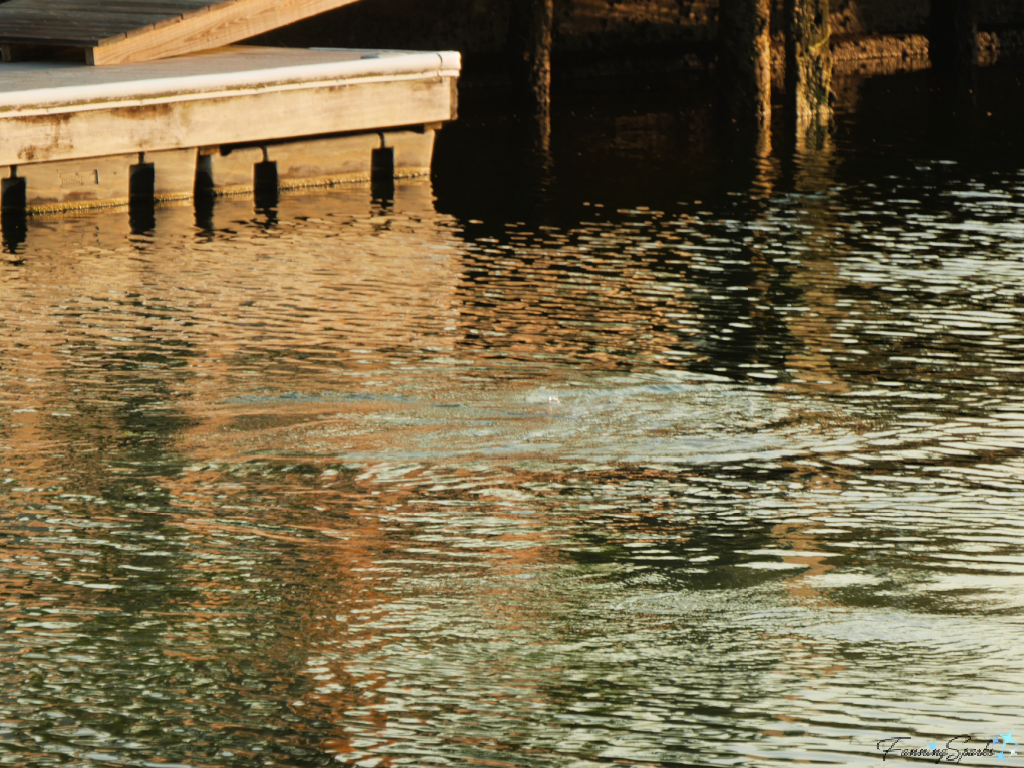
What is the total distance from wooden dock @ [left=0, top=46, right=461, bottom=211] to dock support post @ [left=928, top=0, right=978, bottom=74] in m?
9.46

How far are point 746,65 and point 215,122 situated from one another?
6082 millimetres

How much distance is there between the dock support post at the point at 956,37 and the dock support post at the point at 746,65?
5.29 meters

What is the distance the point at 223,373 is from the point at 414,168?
239 inches

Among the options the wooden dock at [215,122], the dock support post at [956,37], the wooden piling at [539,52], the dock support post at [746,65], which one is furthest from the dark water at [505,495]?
the dock support post at [956,37]

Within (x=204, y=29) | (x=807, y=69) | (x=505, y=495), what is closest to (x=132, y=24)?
(x=204, y=29)

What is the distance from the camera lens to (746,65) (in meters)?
15.0

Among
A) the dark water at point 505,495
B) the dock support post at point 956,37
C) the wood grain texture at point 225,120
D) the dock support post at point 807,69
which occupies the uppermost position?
the dock support post at point 956,37

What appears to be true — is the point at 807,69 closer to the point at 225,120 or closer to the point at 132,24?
the point at 225,120

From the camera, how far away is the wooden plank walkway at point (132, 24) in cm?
1131

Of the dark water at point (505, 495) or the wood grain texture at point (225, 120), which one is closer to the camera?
the dark water at point (505, 495)

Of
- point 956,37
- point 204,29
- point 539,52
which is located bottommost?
point 204,29

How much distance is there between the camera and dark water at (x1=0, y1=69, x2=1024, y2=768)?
3760 millimetres

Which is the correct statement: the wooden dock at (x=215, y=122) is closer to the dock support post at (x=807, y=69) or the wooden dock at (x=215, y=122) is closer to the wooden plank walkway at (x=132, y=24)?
the wooden plank walkway at (x=132, y=24)

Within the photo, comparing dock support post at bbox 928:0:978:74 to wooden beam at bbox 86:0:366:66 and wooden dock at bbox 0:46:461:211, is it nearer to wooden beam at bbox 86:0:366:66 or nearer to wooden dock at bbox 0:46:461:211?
wooden dock at bbox 0:46:461:211
